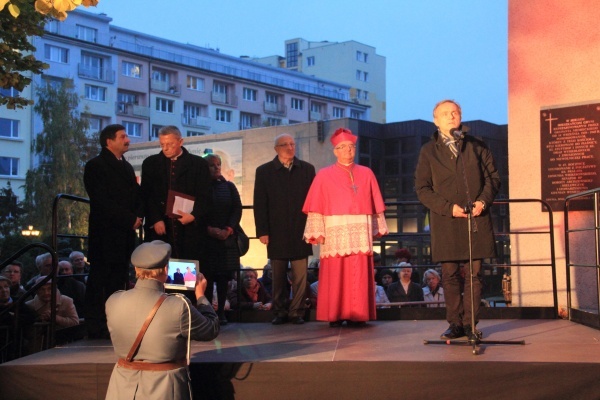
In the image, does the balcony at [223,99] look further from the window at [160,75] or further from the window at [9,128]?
the window at [9,128]

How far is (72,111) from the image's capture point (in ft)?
147

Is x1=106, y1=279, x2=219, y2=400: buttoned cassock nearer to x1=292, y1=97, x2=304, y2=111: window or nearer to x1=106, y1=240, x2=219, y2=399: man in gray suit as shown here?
x1=106, y1=240, x2=219, y2=399: man in gray suit

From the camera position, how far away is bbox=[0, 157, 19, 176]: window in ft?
178

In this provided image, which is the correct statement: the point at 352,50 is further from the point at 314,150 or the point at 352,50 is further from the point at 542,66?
the point at 542,66

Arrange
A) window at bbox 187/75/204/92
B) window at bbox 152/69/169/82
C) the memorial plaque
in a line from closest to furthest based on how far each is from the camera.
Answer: the memorial plaque, window at bbox 152/69/169/82, window at bbox 187/75/204/92

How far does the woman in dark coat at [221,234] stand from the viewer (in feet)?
26.0

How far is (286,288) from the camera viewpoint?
8.09 m

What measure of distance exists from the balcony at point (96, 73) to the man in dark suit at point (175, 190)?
55.0m

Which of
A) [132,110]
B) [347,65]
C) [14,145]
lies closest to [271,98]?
[347,65]

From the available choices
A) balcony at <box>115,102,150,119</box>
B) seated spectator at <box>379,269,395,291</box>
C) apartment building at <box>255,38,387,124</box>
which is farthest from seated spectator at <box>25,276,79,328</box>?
apartment building at <box>255,38,387,124</box>

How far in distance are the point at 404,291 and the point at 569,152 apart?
2.82 metres

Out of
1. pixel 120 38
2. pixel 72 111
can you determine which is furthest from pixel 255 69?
pixel 72 111

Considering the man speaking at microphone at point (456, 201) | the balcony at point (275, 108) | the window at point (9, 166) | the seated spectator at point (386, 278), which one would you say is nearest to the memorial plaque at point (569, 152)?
the man speaking at microphone at point (456, 201)

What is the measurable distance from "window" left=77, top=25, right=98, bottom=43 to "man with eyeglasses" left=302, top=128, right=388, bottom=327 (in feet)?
195
